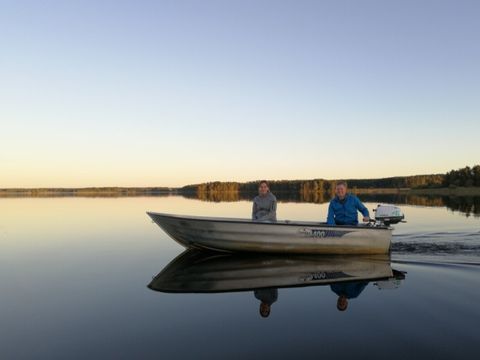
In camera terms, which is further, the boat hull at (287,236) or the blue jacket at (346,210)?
the blue jacket at (346,210)

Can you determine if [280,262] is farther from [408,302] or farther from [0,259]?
[0,259]

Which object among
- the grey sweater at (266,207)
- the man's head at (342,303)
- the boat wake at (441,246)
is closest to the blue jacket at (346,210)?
the grey sweater at (266,207)

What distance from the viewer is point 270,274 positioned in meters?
9.84

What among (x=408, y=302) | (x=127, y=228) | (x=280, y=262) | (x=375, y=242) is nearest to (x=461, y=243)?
(x=375, y=242)

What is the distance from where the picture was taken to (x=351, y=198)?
11984 mm

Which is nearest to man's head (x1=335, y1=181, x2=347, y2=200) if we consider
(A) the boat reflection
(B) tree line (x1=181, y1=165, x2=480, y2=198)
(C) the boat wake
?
(A) the boat reflection

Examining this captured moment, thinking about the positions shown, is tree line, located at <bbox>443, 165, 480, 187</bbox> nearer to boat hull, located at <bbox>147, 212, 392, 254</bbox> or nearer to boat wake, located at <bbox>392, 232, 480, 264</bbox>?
boat wake, located at <bbox>392, 232, 480, 264</bbox>

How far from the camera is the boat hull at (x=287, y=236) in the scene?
1143 centimetres

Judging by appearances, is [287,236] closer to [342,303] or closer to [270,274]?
[270,274]

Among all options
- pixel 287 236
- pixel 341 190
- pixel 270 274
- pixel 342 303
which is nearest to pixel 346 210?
pixel 341 190

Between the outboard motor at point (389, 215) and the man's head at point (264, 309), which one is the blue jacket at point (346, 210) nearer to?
the outboard motor at point (389, 215)

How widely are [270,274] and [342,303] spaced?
2835 mm

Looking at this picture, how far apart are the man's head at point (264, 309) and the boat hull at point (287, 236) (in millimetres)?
4207

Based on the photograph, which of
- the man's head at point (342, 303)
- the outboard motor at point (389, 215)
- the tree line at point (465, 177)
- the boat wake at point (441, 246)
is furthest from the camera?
the tree line at point (465, 177)
